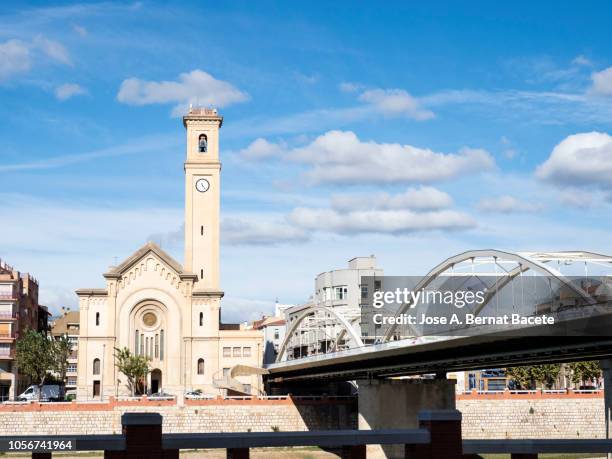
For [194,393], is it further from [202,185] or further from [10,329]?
[202,185]

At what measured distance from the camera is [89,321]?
108 meters

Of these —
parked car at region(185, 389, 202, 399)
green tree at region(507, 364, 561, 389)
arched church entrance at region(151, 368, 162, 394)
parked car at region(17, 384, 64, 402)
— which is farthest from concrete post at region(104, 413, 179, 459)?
arched church entrance at region(151, 368, 162, 394)

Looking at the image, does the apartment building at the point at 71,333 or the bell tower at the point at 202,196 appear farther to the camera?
the apartment building at the point at 71,333

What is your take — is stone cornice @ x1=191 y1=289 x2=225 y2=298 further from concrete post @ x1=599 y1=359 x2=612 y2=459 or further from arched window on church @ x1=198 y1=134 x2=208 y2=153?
concrete post @ x1=599 y1=359 x2=612 y2=459

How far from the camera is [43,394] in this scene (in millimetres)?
98125

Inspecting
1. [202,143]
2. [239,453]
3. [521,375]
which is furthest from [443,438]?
[202,143]

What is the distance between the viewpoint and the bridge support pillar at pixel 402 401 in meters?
68.2

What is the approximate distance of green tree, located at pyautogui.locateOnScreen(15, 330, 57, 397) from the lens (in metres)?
103

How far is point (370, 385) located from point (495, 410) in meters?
19.8

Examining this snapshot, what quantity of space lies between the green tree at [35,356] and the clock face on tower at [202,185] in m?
24.4

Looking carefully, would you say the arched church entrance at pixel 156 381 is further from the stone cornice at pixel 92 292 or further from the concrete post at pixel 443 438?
the concrete post at pixel 443 438

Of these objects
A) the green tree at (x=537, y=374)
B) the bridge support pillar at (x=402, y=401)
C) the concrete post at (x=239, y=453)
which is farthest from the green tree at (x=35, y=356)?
the concrete post at (x=239, y=453)

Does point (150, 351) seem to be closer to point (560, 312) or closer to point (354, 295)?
point (354, 295)

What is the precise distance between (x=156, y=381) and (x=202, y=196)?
21.8 meters
